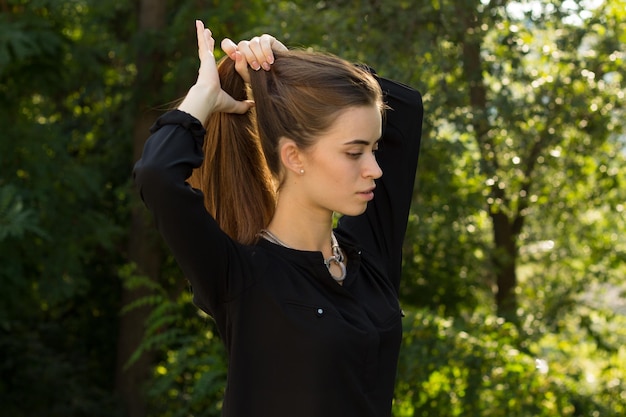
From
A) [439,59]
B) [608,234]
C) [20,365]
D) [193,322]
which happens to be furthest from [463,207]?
[20,365]

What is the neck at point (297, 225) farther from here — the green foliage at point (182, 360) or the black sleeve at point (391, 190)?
the green foliage at point (182, 360)

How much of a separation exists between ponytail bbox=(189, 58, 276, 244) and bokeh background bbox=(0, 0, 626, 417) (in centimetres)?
285

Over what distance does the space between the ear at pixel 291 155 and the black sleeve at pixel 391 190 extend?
274 mm

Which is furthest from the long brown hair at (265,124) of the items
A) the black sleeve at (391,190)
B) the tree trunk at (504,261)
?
the tree trunk at (504,261)

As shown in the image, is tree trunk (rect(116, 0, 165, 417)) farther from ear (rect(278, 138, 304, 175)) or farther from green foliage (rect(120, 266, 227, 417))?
ear (rect(278, 138, 304, 175))

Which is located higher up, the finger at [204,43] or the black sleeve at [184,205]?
the finger at [204,43]

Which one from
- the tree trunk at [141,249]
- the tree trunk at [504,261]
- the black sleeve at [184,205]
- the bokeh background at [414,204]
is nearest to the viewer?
the black sleeve at [184,205]

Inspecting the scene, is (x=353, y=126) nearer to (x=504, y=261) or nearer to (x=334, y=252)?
(x=334, y=252)

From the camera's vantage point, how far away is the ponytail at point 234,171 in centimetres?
178

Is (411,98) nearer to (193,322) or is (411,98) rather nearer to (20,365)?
→ (193,322)

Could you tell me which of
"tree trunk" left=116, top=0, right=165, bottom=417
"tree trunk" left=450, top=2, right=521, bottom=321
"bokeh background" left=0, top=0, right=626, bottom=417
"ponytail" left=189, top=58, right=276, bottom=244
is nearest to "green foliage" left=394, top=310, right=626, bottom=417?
"bokeh background" left=0, top=0, right=626, bottom=417

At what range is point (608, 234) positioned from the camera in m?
6.63

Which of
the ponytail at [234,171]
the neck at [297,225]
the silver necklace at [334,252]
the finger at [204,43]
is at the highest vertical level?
the finger at [204,43]

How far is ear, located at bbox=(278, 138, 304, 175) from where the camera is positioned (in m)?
1.71
